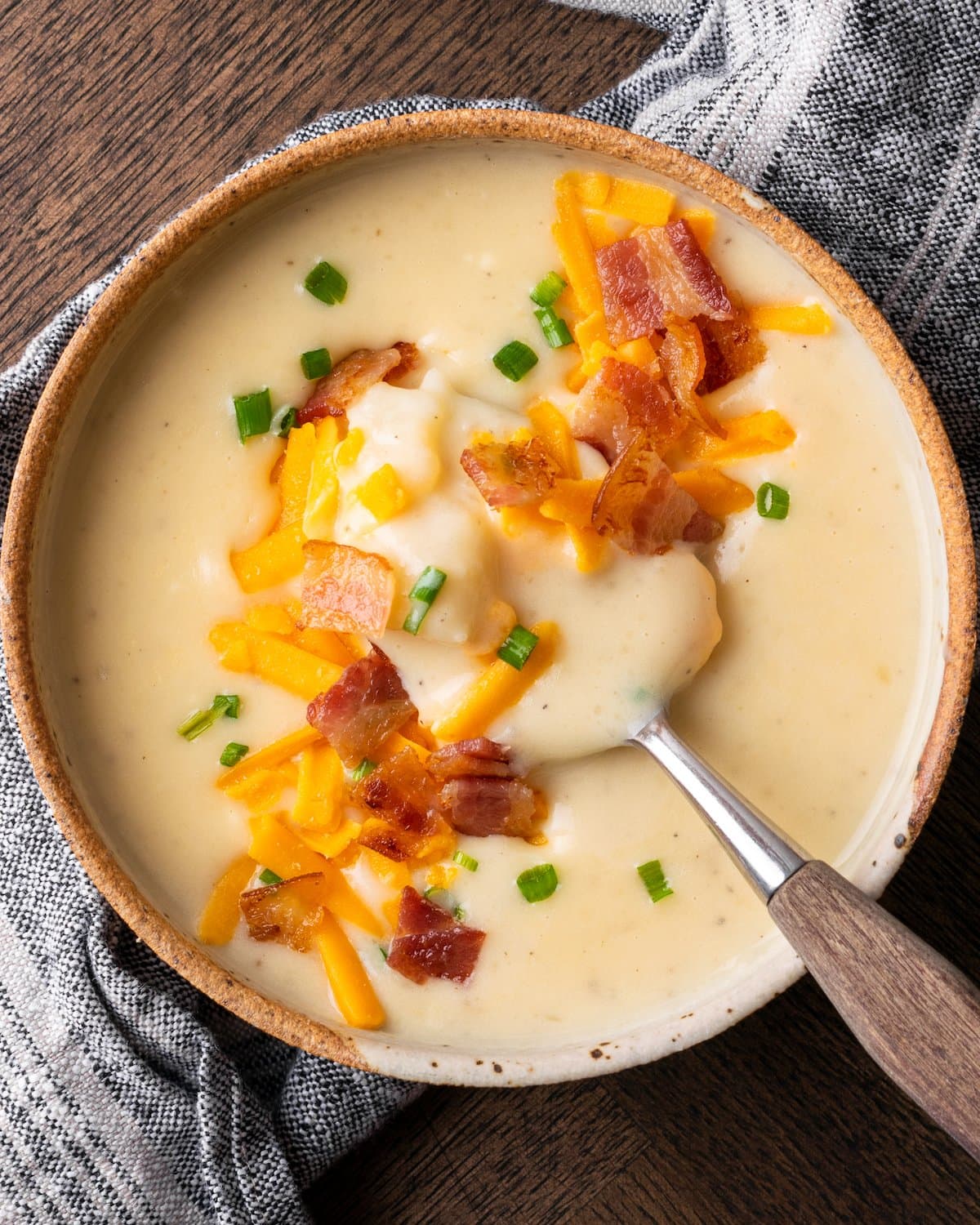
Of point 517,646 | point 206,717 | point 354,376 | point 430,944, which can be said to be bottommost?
point 430,944

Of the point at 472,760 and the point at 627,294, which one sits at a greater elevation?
the point at 627,294

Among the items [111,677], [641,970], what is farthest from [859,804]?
[111,677]

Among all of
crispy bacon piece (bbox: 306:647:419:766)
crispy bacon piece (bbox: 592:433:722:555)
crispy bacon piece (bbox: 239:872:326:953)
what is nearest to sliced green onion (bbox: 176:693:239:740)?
crispy bacon piece (bbox: 306:647:419:766)

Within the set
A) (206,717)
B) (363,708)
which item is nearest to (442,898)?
(363,708)

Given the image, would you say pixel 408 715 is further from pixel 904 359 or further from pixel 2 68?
pixel 2 68

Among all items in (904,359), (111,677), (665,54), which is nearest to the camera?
(904,359)

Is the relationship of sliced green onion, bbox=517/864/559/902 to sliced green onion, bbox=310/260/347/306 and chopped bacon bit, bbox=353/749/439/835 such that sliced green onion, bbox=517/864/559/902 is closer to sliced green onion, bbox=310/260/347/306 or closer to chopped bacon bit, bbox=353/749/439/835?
chopped bacon bit, bbox=353/749/439/835

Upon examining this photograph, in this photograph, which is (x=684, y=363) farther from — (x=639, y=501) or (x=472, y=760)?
(x=472, y=760)
